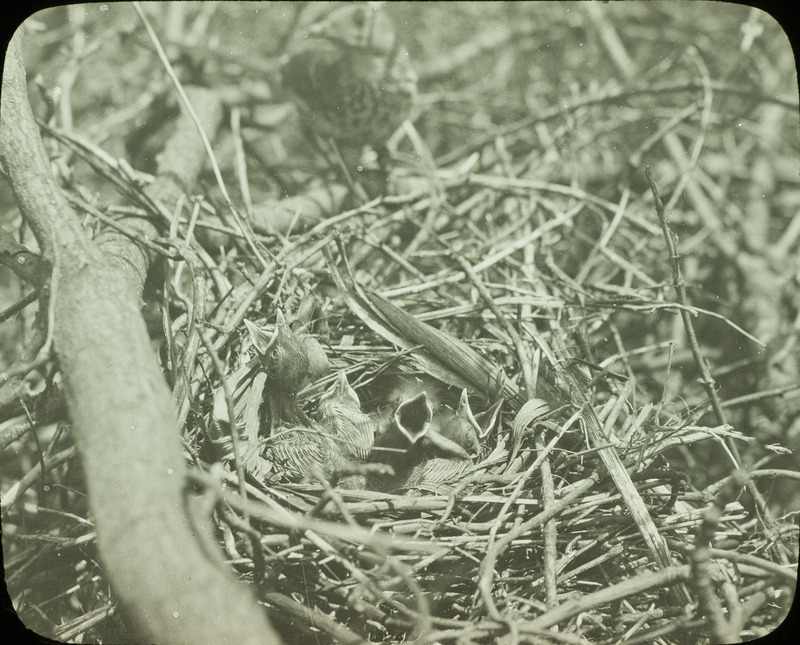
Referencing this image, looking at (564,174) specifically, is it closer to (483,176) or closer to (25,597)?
(483,176)

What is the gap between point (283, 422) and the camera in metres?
0.87

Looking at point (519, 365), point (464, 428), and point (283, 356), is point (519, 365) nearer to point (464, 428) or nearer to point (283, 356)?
point (464, 428)

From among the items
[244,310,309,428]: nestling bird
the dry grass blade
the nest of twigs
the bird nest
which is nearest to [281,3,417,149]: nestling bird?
the nest of twigs

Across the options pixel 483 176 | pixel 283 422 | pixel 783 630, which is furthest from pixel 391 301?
pixel 783 630

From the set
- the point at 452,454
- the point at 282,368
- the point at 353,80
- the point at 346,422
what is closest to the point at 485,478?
the point at 452,454

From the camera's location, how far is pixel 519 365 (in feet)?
3.21

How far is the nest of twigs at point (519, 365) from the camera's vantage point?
2.41 feet

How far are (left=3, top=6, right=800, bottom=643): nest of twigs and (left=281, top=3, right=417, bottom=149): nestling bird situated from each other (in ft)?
0.35

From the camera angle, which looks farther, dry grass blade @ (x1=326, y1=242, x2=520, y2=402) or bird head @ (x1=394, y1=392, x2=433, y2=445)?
dry grass blade @ (x1=326, y1=242, x2=520, y2=402)

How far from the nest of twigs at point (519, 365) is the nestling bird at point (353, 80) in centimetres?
11

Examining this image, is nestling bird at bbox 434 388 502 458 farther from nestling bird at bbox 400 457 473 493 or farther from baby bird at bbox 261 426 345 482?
baby bird at bbox 261 426 345 482

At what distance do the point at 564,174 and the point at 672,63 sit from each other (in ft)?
1.44

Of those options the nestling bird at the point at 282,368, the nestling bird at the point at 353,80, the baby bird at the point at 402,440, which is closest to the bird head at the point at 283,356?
the nestling bird at the point at 282,368

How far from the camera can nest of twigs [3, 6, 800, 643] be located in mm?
736
